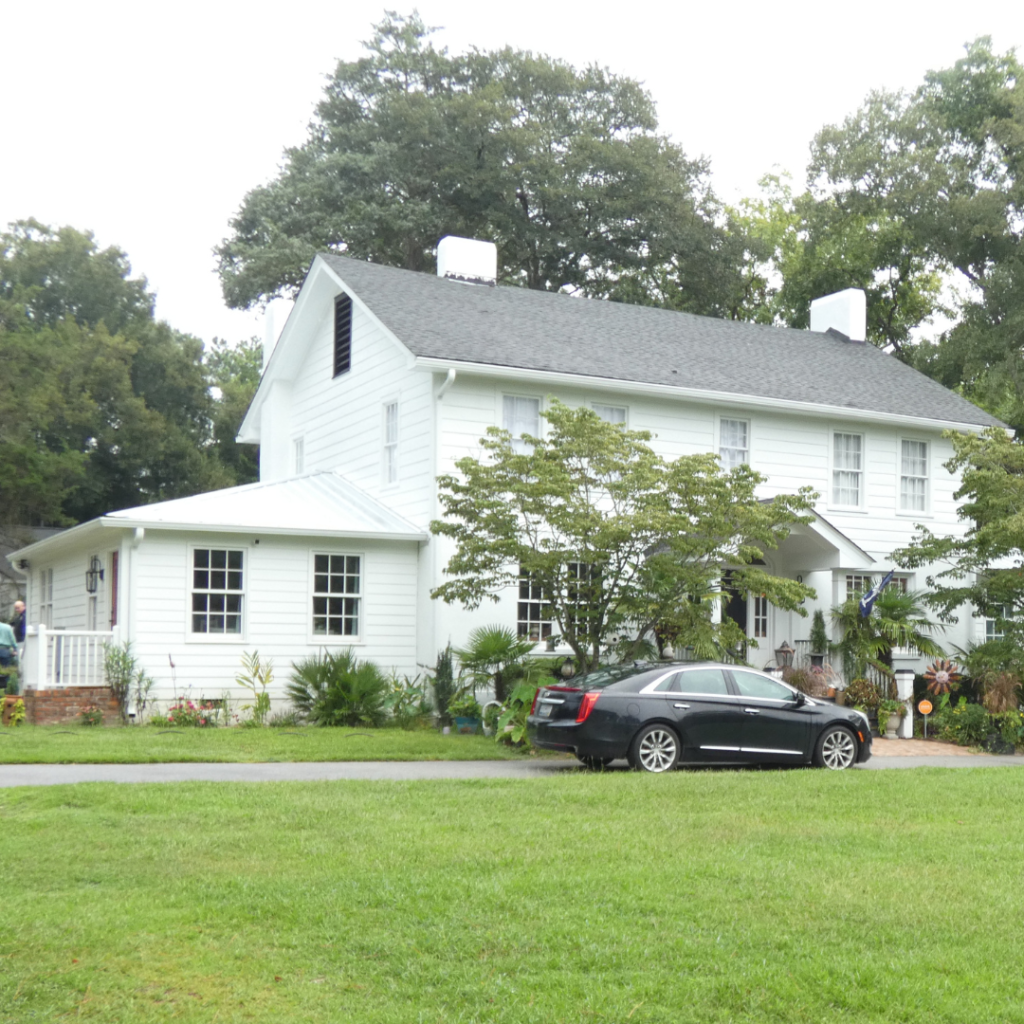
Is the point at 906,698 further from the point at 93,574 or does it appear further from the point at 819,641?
the point at 93,574

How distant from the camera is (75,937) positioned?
6.53m

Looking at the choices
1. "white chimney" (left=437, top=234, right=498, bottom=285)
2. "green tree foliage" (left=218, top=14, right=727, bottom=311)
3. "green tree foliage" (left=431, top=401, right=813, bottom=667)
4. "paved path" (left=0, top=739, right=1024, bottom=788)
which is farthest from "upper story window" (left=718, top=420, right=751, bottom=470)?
"green tree foliage" (left=218, top=14, right=727, bottom=311)

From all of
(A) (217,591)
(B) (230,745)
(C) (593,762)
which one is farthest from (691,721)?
(A) (217,591)

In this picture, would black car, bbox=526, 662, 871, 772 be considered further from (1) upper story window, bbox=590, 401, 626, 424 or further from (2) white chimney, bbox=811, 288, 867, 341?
(2) white chimney, bbox=811, 288, 867, 341

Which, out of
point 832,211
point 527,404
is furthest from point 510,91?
point 527,404

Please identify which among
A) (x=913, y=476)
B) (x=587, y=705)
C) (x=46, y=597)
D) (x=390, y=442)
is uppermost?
(x=390, y=442)

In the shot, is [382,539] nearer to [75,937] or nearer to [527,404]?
[527,404]

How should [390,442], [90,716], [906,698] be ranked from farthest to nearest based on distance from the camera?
1. [390,442]
2. [906,698]
3. [90,716]

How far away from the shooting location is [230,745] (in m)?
16.6

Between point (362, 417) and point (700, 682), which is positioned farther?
point (362, 417)

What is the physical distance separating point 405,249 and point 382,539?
72.0 ft

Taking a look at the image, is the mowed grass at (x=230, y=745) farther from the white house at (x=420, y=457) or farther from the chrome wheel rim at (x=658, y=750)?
the chrome wheel rim at (x=658, y=750)

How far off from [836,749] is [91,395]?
30.7 m

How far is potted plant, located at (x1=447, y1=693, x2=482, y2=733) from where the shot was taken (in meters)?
19.8
